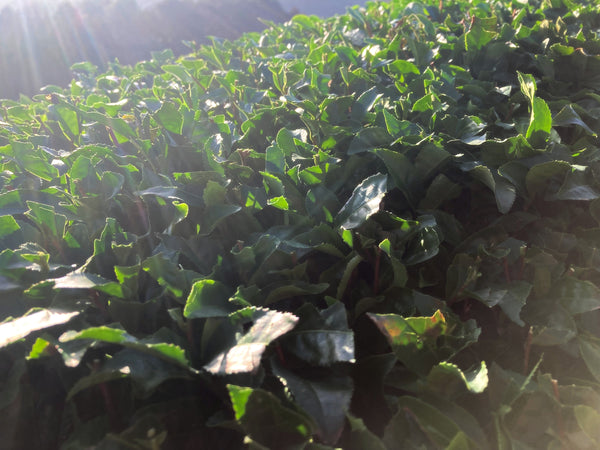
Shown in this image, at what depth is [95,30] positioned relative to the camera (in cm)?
957

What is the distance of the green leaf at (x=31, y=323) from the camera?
98 cm

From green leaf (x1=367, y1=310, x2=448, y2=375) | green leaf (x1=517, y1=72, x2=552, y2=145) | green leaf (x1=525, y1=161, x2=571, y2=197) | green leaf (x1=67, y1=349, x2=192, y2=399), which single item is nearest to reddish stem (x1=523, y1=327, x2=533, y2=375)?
green leaf (x1=367, y1=310, x2=448, y2=375)

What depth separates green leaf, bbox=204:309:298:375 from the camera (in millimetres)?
951

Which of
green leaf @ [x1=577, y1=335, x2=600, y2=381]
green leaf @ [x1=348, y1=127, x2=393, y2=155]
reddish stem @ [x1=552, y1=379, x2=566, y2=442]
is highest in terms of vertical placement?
green leaf @ [x1=348, y1=127, x2=393, y2=155]

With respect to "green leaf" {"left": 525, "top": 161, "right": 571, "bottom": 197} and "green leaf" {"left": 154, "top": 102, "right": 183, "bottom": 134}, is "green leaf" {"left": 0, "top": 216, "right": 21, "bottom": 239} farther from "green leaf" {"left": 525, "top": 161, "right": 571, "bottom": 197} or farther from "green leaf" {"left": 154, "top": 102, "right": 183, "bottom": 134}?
"green leaf" {"left": 525, "top": 161, "right": 571, "bottom": 197}

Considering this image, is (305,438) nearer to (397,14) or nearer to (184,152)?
(184,152)

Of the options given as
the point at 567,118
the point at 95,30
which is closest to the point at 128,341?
the point at 567,118

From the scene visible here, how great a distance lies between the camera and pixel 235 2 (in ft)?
41.6

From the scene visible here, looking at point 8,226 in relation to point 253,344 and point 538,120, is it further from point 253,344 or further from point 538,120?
point 538,120

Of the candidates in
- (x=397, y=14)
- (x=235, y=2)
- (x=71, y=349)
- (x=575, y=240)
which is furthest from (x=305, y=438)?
(x=235, y=2)

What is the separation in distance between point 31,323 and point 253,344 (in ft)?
1.69

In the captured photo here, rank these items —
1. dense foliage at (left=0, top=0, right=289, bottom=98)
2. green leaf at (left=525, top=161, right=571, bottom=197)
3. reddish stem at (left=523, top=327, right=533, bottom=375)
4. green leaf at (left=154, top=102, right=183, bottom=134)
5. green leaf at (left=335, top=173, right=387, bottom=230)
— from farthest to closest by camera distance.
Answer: dense foliage at (left=0, top=0, right=289, bottom=98) → green leaf at (left=154, top=102, right=183, bottom=134) → green leaf at (left=525, top=161, right=571, bottom=197) → green leaf at (left=335, top=173, right=387, bottom=230) → reddish stem at (left=523, top=327, right=533, bottom=375)

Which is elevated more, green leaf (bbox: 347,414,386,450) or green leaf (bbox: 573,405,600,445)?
green leaf (bbox: 347,414,386,450)

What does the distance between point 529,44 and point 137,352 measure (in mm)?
2598
